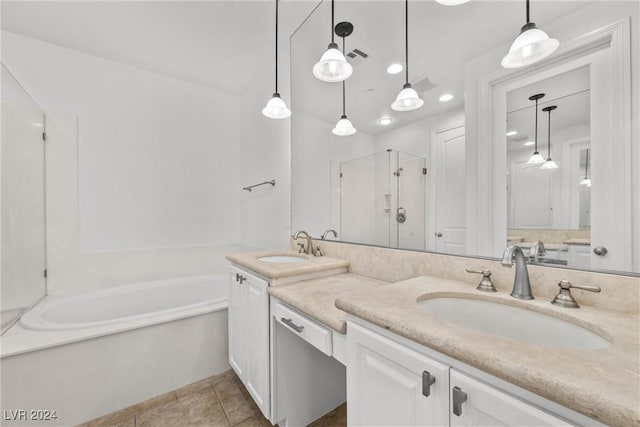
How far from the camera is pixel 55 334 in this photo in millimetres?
1450

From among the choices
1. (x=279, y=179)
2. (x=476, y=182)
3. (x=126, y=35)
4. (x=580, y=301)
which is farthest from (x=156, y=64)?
(x=580, y=301)

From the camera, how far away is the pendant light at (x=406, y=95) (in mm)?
1224

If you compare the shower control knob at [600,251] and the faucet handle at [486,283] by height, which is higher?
the shower control knob at [600,251]

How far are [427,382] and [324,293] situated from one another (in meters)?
0.62

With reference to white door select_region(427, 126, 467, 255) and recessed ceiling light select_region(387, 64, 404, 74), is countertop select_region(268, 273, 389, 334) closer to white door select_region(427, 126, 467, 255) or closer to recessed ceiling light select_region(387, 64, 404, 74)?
white door select_region(427, 126, 467, 255)

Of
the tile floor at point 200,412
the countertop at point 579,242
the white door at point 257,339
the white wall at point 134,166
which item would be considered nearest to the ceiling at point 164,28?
the white wall at point 134,166

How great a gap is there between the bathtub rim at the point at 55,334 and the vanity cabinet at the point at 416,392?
1.45m

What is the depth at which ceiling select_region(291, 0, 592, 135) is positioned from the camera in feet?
3.22

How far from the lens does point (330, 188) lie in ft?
6.02

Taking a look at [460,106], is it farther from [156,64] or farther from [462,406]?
[156,64]

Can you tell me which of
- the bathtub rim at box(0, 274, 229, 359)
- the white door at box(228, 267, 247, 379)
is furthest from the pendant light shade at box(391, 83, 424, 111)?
the bathtub rim at box(0, 274, 229, 359)

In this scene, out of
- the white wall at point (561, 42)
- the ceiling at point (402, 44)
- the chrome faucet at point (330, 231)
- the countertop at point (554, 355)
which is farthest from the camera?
the chrome faucet at point (330, 231)

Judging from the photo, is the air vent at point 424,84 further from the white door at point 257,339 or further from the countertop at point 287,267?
the white door at point 257,339

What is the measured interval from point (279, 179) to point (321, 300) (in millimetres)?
1535
